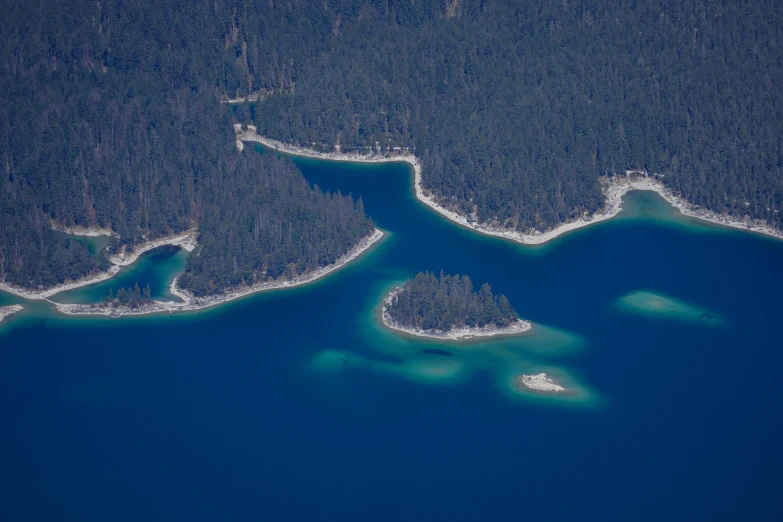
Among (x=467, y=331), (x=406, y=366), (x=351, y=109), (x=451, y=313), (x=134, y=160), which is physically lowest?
(x=406, y=366)

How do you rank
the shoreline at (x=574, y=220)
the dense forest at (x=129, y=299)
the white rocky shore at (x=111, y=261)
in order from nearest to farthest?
1. the dense forest at (x=129, y=299)
2. the white rocky shore at (x=111, y=261)
3. the shoreline at (x=574, y=220)

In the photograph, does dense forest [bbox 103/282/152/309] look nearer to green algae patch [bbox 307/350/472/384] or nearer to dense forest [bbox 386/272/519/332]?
green algae patch [bbox 307/350/472/384]

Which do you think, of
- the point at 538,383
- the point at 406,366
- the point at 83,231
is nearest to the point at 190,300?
the point at 83,231

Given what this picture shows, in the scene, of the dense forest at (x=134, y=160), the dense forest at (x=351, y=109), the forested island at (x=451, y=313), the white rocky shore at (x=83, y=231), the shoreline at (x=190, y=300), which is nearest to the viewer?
the forested island at (x=451, y=313)

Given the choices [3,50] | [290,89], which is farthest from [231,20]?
[3,50]

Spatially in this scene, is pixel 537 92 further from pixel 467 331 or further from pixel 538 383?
pixel 538 383

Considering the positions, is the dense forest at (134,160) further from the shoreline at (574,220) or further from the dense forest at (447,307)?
the dense forest at (447,307)

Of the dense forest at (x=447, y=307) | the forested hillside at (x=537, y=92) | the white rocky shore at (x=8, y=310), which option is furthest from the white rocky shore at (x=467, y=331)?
the white rocky shore at (x=8, y=310)
